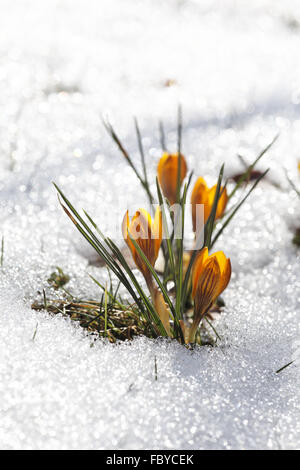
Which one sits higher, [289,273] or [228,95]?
[228,95]

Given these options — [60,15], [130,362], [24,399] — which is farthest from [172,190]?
[60,15]

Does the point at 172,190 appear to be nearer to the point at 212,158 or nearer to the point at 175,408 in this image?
the point at 175,408

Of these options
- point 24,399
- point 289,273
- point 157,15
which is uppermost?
point 157,15

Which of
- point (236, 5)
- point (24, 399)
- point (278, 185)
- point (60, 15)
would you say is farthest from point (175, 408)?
point (236, 5)

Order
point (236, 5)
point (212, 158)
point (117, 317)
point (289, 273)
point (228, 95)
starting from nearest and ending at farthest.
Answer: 1. point (117, 317)
2. point (289, 273)
3. point (212, 158)
4. point (228, 95)
5. point (236, 5)
